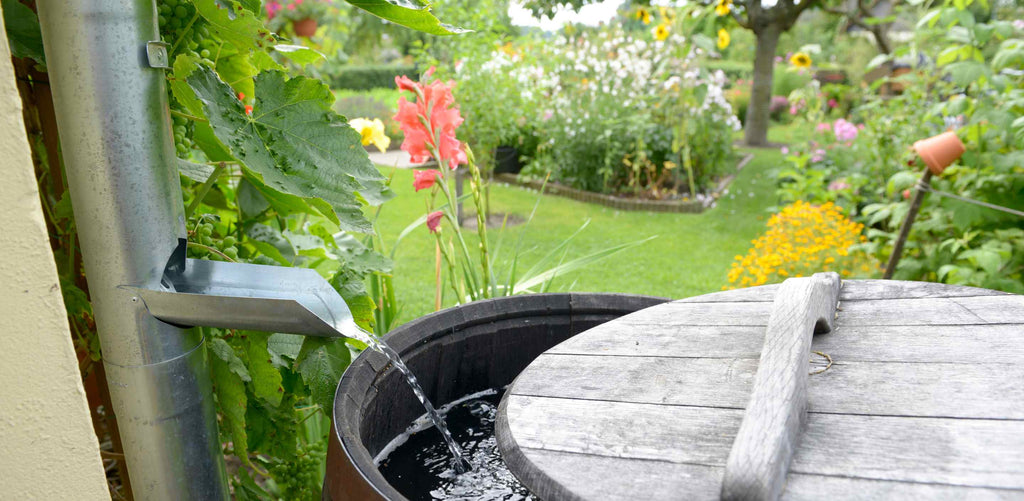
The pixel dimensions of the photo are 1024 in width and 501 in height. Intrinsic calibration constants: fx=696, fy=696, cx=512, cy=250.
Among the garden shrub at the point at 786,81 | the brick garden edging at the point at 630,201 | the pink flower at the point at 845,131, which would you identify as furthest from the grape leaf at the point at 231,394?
the garden shrub at the point at 786,81

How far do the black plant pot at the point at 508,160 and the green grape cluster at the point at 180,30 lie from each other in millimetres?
5676

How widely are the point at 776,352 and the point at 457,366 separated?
63cm

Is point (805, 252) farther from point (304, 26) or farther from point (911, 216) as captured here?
point (304, 26)

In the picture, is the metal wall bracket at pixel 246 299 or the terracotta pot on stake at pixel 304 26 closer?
the metal wall bracket at pixel 246 299

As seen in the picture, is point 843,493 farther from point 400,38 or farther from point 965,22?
point 400,38

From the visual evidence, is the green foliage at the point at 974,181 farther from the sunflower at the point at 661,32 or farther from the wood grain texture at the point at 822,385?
the sunflower at the point at 661,32

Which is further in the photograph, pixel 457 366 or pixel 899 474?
pixel 457 366

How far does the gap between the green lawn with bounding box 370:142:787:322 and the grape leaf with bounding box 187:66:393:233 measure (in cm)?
225

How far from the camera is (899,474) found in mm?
647

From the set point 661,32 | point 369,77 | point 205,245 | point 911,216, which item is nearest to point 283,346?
point 205,245

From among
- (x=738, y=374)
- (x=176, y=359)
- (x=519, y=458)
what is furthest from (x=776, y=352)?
(x=176, y=359)

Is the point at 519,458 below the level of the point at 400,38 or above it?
below

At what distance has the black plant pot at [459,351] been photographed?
103 centimetres

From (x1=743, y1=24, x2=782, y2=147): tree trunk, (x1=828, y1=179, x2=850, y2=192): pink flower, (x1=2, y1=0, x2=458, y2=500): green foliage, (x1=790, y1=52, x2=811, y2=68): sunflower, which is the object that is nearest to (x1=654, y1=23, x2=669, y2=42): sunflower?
(x1=790, y1=52, x2=811, y2=68): sunflower
